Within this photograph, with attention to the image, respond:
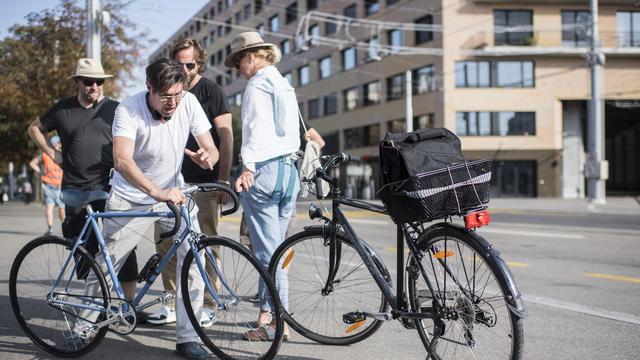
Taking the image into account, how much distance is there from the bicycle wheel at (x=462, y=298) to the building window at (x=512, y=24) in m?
34.1

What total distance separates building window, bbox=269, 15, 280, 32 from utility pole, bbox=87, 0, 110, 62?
3576cm

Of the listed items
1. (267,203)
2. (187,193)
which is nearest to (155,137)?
(187,193)

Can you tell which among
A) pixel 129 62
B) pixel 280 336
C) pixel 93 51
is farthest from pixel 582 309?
pixel 129 62

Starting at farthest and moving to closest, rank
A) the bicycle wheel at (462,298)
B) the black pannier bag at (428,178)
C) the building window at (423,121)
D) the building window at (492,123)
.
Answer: the building window at (423,121) → the building window at (492,123) → the black pannier bag at (428,178) → the bicycle wheel at (462,298)

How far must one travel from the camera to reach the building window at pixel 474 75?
114 feet

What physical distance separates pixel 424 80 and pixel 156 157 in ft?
110

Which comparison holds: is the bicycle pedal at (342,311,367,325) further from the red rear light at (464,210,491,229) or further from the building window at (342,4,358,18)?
the building window at (342,4,358,18)

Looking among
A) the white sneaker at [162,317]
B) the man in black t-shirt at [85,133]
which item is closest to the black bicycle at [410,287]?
the white sneaker at [162,317]

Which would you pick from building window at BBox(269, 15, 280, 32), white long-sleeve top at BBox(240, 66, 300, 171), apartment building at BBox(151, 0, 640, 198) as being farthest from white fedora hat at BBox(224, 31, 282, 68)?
building window at BBox(269, 15, 280, 32)

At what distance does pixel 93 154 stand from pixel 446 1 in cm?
3293

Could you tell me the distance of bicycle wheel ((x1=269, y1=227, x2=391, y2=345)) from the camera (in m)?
3.62

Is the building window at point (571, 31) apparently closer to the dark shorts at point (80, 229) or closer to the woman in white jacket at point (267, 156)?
the woman in white jacket at point (267, 156)

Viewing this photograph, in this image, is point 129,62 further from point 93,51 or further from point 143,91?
point 143,91

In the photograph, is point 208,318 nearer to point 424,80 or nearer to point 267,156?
point 267,156
